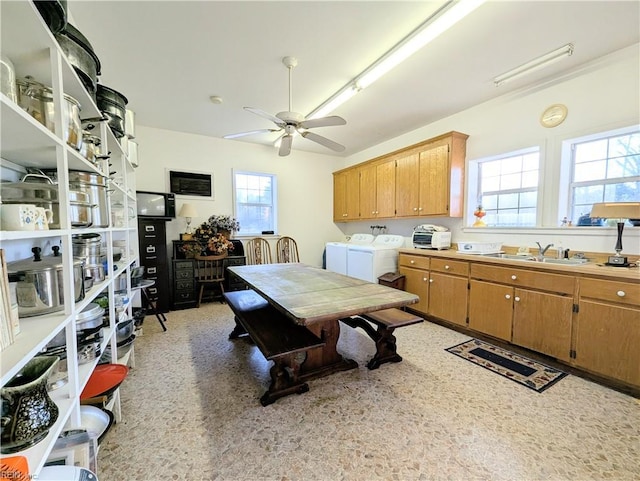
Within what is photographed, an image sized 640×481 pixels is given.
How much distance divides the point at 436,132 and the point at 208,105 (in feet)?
10.6

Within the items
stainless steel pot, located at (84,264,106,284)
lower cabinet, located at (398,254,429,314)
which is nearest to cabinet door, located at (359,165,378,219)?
lower cabinet, located at (398,254,429,314)

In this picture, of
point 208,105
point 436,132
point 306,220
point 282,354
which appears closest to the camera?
point 282,354

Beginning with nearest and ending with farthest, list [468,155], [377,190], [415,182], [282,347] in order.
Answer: [282,347]
[468,155]
[415,182]
[377,190]

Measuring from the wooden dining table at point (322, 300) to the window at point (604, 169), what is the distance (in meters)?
2.29

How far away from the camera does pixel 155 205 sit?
3.81 m

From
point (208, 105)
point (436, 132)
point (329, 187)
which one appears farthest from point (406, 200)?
point (208, 105)

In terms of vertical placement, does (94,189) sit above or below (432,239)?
above

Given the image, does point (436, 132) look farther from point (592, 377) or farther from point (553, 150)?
point (592, 377)

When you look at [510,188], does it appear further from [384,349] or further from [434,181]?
[384,349]

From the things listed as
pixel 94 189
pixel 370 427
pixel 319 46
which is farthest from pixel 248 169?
pixel 370 427

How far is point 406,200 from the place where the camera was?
161 inches

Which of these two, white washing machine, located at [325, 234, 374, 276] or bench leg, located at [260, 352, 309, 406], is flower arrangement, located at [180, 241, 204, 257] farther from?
bench leg, located at [260, 352, 309, 406]

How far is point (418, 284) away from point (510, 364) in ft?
4.45

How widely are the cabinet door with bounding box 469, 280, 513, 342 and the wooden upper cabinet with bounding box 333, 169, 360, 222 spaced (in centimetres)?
274
